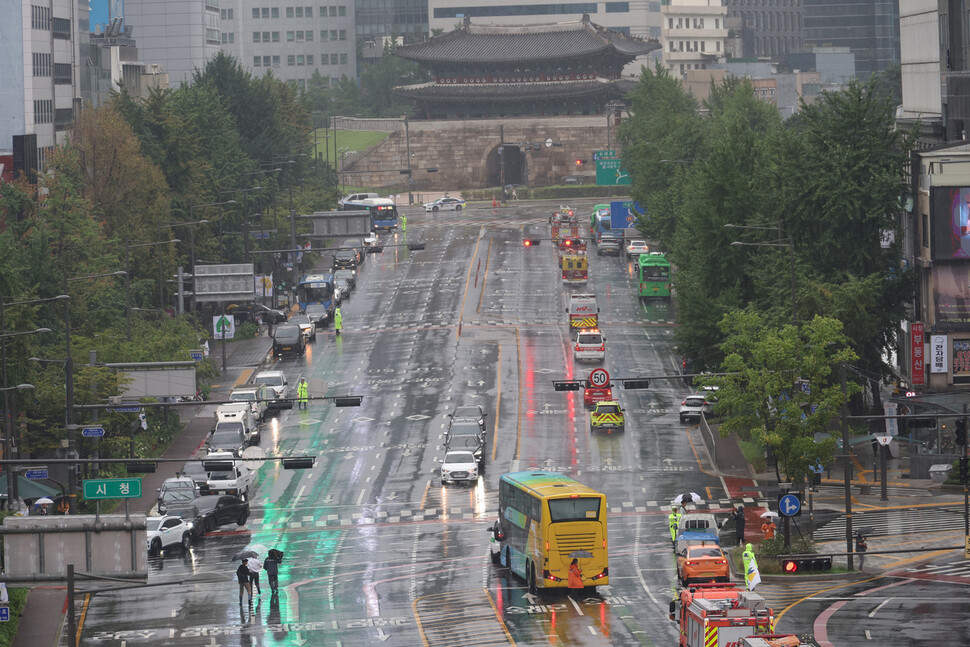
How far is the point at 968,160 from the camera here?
257 feet

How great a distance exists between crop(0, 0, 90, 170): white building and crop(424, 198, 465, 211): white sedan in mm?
46905

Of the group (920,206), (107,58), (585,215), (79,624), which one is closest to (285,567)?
(79,624)

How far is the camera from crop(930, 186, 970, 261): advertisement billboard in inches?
3083

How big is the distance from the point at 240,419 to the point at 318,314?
1256 inches

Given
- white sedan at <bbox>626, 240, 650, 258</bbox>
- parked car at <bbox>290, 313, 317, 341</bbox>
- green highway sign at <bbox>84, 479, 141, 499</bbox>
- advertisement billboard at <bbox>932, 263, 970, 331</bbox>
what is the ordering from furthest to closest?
white sedan at <bbox>626, 240, 650, 258</bbox> < parked car at <bbox>290, 313, 317, 341</bbox> < advertisement billboard at <bbox>932, 263, 970, 331</bbox> < green highway sign at <bbox>84, 479, 141, 499</bbox>

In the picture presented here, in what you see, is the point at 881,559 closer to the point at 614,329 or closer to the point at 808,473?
the point at 808,473

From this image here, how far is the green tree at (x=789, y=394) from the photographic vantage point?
2451 inches

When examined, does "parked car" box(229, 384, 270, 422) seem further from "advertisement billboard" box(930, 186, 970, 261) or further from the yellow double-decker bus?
"advertisement billboard" box(930, 186, 970, 261)

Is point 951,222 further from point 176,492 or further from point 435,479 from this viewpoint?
point 176,492

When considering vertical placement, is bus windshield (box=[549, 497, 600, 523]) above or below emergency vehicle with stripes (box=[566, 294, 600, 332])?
below

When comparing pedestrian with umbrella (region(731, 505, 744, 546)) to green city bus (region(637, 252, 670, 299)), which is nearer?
pedestrian with umbrella (region(731, 505, 744, 546))

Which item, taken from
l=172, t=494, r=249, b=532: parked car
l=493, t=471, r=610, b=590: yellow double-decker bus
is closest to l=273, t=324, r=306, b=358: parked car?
l=172, t=494, r=249, b=532: parked car

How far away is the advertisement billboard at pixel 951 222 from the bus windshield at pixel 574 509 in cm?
3538

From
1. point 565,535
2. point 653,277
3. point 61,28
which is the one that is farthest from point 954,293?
point 61,28
